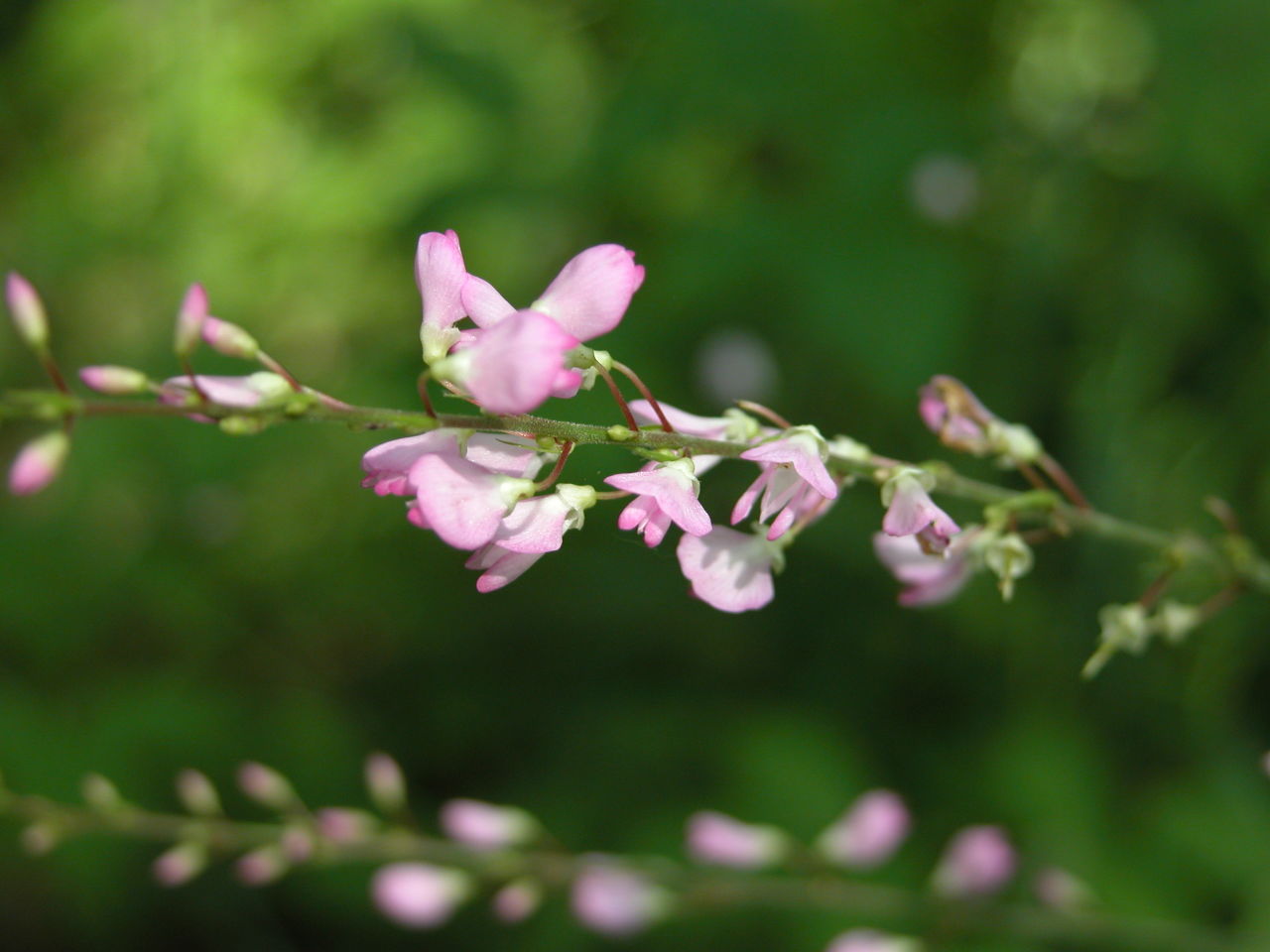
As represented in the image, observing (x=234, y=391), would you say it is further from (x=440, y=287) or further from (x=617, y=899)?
(x=617, y=899)

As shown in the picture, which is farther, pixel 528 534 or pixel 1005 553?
pixel 1005 553

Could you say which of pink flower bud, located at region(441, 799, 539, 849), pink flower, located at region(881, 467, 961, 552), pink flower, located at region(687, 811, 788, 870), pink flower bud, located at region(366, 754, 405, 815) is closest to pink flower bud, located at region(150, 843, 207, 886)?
pink flower bud, located at region(366, 754, 405, 815)

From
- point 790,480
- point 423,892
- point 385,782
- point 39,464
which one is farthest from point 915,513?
point 423,892

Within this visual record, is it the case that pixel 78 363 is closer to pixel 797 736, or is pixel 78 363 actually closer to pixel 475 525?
pixel 797 736

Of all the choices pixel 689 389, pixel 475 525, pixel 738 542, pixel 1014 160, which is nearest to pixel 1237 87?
pixel 1014 160

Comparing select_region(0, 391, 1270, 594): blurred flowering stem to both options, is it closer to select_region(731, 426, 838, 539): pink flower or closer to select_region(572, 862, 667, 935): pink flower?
select_region(731, 426, 838, 539): pink flower

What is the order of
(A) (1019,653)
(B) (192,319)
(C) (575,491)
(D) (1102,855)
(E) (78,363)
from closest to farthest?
(B) (192,319)
(C) (575,491)
(D) (1102,855)
(A) (1019,653)
(E) (78,363)

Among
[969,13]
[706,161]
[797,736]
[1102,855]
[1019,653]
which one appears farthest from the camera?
[706,161]
